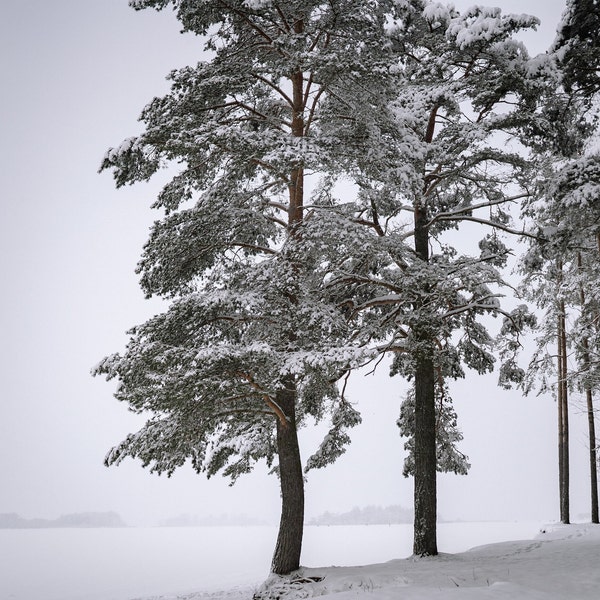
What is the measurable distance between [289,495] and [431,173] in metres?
7.81

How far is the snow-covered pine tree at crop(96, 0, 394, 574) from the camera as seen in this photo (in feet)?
28.5

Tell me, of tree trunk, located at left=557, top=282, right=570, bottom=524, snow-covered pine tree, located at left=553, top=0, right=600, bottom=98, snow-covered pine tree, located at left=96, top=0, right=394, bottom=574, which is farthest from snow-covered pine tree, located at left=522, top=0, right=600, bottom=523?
snow-covered pine tree, located at left=96, top=0, right=394, bottom=574

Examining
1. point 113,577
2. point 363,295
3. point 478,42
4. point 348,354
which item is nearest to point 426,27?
point 478,42

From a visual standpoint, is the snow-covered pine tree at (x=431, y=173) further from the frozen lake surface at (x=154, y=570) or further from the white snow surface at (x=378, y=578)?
the frozen lake surface at (x=154, y=570)

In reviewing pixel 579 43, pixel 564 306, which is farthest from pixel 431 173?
pixel 564 306

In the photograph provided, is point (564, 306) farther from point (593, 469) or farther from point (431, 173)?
point (431, 173)

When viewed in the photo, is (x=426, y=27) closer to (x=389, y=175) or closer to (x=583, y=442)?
(x=389, y=175)

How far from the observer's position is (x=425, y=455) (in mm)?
10891

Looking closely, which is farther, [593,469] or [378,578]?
[593,469]

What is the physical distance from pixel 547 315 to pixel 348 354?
13.3m

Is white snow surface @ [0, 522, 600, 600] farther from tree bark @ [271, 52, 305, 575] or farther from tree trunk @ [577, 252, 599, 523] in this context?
tree trunk @ [577, 252, 599, 523]

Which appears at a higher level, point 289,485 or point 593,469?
point 289,485

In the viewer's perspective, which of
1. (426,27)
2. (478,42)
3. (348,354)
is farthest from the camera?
(426,27)

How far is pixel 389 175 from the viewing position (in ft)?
33.1
